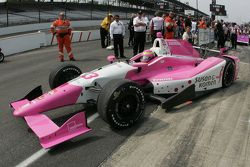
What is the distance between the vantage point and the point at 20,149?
4.52 meters

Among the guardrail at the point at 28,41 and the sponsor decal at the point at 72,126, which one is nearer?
the sponsor decal at the point at 72,126

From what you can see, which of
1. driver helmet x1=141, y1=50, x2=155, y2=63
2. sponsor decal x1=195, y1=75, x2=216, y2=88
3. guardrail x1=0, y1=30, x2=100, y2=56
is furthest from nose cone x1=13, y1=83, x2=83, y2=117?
guardrail x1=0, y1=30, x2=100, y2=56

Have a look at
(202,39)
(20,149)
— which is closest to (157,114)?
(20,149)

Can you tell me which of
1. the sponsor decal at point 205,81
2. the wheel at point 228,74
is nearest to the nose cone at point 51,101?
the sponsor decal at point 205,81

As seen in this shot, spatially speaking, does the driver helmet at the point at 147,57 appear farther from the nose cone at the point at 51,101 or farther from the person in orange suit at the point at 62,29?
the person in orange suit at the point at 62,29

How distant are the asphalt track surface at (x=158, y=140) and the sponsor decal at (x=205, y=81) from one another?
279 mm

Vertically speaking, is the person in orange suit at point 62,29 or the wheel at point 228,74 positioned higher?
the person in orange suit at point 62,29

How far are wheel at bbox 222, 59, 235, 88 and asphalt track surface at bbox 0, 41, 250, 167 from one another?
0.65 meters

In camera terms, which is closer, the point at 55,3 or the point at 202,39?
the point at 202,39

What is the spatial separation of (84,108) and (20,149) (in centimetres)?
180

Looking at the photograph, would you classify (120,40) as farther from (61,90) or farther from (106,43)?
(61,90)

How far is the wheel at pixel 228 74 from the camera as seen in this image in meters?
7.43

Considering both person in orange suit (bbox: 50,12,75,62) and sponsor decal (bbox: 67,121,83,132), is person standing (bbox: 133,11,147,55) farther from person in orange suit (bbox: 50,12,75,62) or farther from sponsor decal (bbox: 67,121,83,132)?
sponsor decal (bbox: 67,121,83,132)

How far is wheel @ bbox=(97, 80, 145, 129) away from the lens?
481cm
